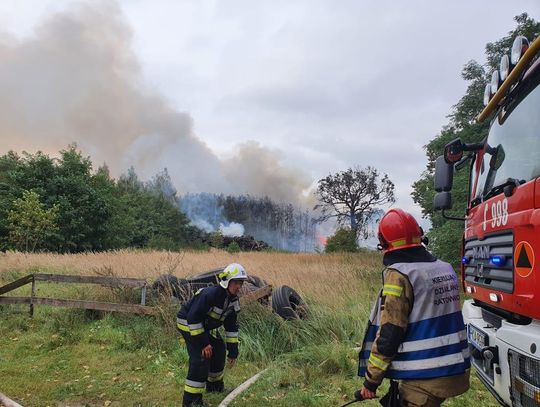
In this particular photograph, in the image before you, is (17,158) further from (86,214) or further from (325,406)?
A: (325,406)

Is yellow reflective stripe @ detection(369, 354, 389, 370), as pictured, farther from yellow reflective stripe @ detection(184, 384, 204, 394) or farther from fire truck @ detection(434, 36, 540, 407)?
yellow reflective stripe @ detection(184, 384, 204, 394)

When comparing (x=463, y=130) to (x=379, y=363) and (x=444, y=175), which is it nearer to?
(x=444, y=175)

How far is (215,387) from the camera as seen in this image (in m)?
5.14

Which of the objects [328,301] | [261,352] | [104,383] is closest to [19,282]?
[104,383]

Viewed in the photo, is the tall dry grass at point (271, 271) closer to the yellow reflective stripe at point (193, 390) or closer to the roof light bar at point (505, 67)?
the yellow reflective stripe at point (193, 390)

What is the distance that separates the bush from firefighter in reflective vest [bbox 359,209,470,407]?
83.6 feet

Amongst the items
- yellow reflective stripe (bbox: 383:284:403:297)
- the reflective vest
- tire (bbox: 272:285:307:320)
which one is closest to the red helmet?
the reflective vest

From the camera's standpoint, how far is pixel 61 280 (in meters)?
8.68

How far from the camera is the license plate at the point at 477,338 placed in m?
3.07

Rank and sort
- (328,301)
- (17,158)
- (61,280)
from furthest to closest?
(17,158)
(61,280)
(328,301)

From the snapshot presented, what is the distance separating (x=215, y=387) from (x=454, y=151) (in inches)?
142

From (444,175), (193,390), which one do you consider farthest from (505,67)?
(193,390)

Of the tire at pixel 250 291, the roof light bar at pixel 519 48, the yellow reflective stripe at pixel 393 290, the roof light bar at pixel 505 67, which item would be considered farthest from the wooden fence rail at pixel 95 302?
the roof light bar at pixel 519 48

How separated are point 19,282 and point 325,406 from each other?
7147 millimetres
